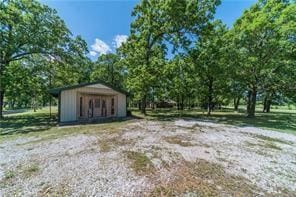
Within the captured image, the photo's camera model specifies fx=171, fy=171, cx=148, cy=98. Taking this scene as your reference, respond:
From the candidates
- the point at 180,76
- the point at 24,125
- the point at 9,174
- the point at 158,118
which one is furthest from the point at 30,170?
the point at 180,76

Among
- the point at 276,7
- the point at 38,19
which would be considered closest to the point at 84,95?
the point at 38,19

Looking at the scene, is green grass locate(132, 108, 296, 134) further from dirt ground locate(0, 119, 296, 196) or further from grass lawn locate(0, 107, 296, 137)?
dirt ground locate(0, 119, 296, 196)


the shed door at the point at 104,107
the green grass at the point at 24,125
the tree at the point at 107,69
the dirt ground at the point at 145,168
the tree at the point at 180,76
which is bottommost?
the dirt ground at the point at 145,168

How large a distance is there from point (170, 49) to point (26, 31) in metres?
14.4

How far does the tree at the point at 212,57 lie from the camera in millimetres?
18016

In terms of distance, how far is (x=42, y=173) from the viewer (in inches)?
163

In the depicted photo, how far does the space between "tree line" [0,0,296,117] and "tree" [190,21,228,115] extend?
10 cm

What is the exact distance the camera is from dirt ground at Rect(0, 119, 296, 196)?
346 centimetres

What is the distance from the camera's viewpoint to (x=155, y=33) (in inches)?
744

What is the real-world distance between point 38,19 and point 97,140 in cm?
1553

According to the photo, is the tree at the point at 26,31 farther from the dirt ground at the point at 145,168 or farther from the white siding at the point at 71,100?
the dirt ground at the point at 145,168

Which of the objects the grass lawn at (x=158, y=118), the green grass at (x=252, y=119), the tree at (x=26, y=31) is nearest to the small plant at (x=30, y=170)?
the grass lawn at (x=158, y=118)

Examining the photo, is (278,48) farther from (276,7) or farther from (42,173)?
(42,173)

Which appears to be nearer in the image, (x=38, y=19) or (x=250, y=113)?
(x=38, y=19)
